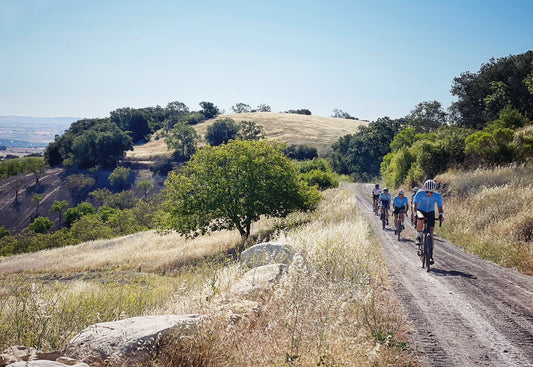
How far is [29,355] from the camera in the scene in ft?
15.1

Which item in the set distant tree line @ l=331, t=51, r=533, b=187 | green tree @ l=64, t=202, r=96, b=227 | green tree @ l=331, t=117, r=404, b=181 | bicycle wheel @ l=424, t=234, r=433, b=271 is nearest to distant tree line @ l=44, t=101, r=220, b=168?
green tree @ l=64, t=202, r=96, b=227

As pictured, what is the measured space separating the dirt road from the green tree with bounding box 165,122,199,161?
330 feet

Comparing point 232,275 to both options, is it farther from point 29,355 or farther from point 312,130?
point 312,130

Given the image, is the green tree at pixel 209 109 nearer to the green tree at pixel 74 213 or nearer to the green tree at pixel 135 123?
the green tree at pixel 135 123

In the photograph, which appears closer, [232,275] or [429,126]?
[232,275]

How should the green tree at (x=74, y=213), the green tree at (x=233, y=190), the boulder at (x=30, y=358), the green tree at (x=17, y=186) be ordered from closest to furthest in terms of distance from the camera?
the boulder at (x=30, y=358)
the green tree at (x=233, y=190)
the green tree at (x=74, y=213)
the green tree at (x=17, y=186)

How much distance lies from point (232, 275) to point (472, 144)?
92.1ft

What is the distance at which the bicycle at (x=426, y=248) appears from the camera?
1119cm

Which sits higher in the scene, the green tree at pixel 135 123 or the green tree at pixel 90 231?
the green tree at pixel 135 123

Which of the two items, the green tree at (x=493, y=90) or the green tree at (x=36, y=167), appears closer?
the green tree at (x=493, y=90)

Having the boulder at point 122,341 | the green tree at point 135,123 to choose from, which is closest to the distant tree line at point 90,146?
the green tree at point 135,123

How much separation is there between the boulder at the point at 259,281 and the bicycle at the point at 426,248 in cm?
506

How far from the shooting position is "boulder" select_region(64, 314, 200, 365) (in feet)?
15.5

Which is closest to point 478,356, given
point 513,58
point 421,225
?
point 421,225
